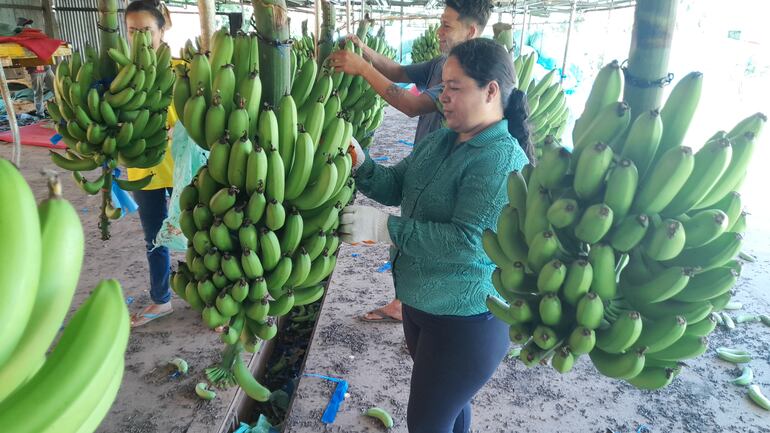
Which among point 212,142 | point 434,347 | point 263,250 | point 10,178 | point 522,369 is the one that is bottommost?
point 522,369

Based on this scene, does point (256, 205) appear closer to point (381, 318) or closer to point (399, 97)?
point (399, 97)

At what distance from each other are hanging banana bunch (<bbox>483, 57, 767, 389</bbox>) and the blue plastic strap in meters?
1.70

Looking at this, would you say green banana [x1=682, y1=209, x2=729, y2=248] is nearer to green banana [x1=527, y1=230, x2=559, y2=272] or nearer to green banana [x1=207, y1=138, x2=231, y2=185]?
green banana [x1=527, y1=230, x2=559, y2=272]

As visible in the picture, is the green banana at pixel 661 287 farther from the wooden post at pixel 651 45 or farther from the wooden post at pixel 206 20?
the wooden post at pixel 206 20

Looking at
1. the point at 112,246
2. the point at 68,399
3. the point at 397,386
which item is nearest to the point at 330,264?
the point at 68,399

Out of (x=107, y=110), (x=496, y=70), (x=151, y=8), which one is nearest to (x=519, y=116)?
(x=496, y=70)

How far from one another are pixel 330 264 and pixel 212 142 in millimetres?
494

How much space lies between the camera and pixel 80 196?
5.65 meters

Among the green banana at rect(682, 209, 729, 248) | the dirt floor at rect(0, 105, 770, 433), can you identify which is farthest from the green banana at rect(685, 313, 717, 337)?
the dirt floor at rect(0, 105, 770, 433)

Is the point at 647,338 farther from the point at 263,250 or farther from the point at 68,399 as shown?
the point at 68,399

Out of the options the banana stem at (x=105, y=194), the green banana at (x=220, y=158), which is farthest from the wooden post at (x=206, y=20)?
the banana stem at (x=105, y=194)

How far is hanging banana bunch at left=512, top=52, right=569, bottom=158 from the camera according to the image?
3.39 m

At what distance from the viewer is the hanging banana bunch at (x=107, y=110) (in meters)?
2.05

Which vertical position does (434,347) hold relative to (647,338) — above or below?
below
